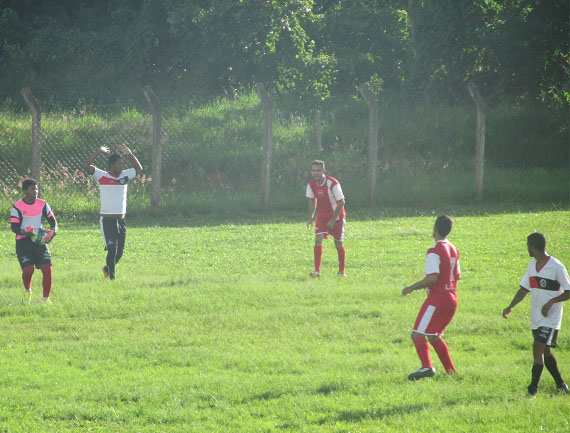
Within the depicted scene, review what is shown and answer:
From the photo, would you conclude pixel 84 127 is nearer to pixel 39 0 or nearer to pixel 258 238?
pixel 258 238

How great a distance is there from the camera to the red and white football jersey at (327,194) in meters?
12.8

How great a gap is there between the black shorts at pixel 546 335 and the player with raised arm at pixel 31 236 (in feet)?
20.8

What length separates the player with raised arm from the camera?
414 inches

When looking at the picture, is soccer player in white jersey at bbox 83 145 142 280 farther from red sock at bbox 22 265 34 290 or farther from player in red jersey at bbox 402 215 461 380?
player in red jersey at bbox 402 215 461 380

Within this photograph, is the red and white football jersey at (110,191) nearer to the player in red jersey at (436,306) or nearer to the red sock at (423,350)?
the player in red jersey at (436,306)

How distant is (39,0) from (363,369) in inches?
1316

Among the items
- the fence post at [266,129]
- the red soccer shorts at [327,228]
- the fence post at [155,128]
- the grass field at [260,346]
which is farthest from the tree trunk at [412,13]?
the red soccer shorts at [327,228]

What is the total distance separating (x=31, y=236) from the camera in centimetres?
1050

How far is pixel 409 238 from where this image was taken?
16125mm

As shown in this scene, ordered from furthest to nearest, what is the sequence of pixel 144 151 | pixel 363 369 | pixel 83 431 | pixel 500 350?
1. pixel 144 151
2. pixel 500 350
3. pixel 363 369
4. pixel 83 431

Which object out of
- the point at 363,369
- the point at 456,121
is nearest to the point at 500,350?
the point at 363,369

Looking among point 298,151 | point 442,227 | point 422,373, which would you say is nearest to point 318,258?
point 442,227

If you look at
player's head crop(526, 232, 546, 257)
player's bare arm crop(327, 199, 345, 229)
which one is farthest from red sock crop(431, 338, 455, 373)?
player's bare arm crop(327, 199, 345, 229)

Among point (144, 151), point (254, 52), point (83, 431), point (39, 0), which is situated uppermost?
point (39, 0)
